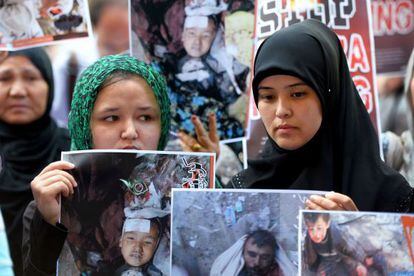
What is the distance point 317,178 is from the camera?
1.49 m

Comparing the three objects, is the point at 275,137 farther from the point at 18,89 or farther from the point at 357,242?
the point at 18,89

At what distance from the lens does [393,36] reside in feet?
7.37

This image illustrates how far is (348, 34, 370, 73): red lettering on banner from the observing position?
7.15 feet

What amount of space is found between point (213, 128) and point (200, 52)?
0.26m

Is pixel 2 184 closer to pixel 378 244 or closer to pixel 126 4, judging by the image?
pixel 126 4

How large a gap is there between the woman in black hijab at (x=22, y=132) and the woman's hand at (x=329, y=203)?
126 cm

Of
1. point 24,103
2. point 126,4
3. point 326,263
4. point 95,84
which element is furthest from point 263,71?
point 24,103

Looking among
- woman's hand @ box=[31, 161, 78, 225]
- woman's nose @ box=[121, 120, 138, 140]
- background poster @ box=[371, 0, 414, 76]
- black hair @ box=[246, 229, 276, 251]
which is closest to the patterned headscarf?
woman's nose @ box=[121, 120, 138, 140]

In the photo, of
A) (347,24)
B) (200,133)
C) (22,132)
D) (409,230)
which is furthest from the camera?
(22,132)

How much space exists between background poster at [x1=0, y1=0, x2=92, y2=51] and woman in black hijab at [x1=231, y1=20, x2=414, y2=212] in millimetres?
915

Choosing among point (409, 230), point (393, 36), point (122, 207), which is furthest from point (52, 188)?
point (393, 36)

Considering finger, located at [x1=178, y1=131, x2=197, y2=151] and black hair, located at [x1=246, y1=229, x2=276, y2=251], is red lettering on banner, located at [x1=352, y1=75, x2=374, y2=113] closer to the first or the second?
finger, located at [x1=178, y1=131, x2=197, y2=151]

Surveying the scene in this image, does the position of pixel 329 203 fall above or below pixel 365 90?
below

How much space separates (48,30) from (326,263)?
4.78 ft
